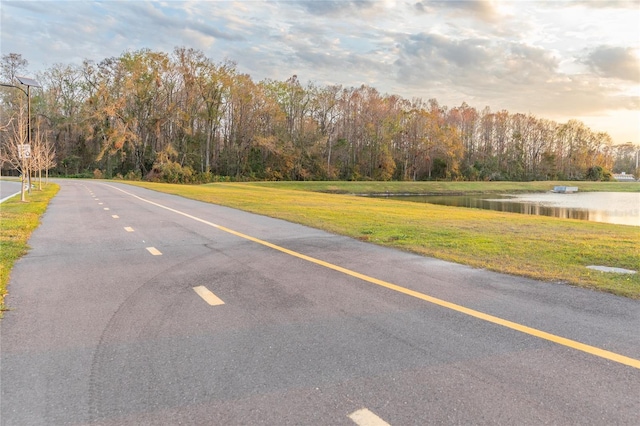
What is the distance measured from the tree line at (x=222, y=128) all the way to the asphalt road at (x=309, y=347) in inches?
2183

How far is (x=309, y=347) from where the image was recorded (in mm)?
4055

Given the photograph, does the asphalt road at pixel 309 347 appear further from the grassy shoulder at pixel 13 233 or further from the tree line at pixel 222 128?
the tree line at pixel 222 128

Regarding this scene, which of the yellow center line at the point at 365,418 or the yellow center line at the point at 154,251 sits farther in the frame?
the yellow center line at the point at 154,251

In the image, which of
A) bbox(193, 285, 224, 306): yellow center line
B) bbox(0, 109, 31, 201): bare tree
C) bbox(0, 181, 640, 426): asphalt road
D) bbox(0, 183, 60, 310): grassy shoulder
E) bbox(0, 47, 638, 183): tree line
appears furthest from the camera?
bbox(0, 47, 638, 183): tree line

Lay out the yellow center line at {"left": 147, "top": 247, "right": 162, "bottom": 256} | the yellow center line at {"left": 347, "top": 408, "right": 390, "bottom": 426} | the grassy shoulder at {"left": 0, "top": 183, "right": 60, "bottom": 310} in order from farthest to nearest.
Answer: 1. the yellow center line at {"left": 147, "top": 247, "right": 162, "bottom": 256}
2. the grassy shoulder at {"left": 0, "top": 183, "right": 60, "bottom": 310}
3. the yellow center line at {"left": 347, "top": 408, "right": 390, "bottom": 426}

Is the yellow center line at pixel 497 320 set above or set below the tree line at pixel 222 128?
below

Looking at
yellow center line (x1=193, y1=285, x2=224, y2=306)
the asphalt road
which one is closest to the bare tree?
the asphalt road

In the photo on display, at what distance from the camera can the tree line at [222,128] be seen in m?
63.2

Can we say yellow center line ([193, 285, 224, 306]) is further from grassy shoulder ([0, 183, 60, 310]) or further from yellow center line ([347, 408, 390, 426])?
yellow center line ([347, 408, 390, 426])

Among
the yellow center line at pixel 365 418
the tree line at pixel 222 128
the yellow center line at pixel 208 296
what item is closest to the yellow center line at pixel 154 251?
the yellow center line at pixel 208 296

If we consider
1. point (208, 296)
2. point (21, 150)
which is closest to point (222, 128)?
point (21, 150)

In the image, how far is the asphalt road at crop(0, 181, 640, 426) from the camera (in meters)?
3.04

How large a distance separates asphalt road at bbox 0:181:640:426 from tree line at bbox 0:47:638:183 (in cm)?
5544

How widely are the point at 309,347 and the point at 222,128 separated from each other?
7309 centimetres
